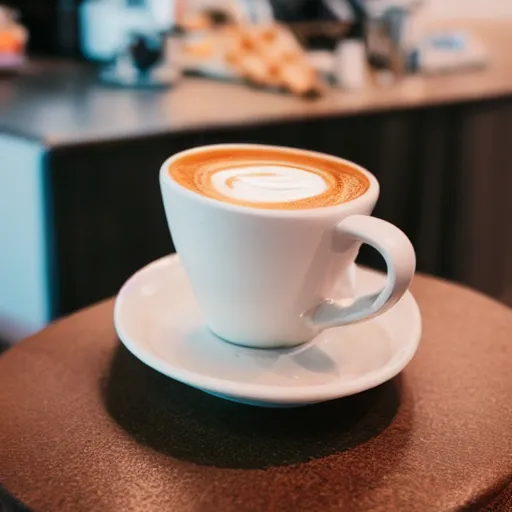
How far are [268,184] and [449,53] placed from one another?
1496 millimetres

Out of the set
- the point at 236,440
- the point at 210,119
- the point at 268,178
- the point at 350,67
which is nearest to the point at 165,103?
the point at 210,119

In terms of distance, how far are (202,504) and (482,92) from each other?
1332mm

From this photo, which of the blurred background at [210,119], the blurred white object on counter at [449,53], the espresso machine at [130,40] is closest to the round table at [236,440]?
the blurred background at [210,119]

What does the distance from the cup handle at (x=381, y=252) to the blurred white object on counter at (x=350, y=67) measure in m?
1.11

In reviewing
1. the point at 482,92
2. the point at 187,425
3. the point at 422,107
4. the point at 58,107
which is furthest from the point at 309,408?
the point at 482,92

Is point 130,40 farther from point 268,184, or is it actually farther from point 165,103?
point 268,184

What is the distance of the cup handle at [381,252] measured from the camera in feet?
1.42

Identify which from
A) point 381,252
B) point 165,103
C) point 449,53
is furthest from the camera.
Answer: point 449,53

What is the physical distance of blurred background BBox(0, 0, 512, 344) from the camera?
3.28 feet

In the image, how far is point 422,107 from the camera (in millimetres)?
1436

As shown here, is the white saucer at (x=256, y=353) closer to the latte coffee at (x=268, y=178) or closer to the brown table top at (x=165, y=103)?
the latte coffee at (x=268, y=178)

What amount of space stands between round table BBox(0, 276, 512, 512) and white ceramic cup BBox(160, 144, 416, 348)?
5cm

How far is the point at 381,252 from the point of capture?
0.44m

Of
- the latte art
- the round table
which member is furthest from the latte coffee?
the round table
